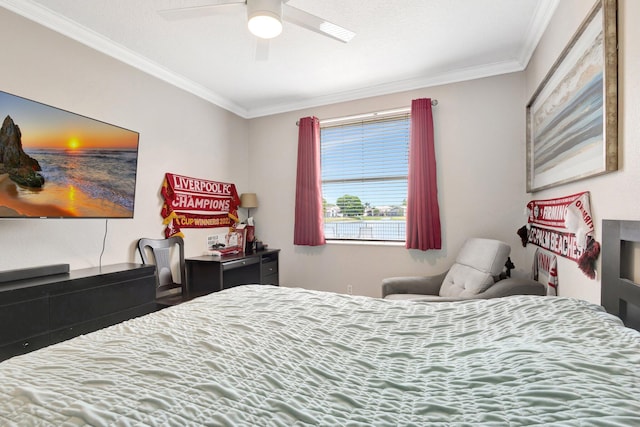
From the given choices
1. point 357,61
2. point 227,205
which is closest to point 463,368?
point 357,61

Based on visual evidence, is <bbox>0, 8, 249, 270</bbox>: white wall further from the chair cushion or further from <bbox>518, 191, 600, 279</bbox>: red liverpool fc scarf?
<bbox>518, 191, 600, 279</bbox>: red liverpool fc scarf

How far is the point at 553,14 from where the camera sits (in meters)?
2.15

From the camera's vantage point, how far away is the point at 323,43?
268 cm

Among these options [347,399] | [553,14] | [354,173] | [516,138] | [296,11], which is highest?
[553,14]

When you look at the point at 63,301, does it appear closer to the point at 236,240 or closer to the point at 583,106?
the point at 236,240

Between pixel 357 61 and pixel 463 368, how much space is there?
2868 millimetres

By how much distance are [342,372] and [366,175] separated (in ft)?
10.2

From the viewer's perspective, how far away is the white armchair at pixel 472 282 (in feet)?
7.37

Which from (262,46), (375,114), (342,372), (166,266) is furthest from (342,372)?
(375,114)

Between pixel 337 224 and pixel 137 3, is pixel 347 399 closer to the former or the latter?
pixel 137 3

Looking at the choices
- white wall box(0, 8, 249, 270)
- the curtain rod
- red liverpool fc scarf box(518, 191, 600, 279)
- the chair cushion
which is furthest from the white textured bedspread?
the curtain rod

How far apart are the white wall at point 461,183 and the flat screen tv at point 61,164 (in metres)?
2.19

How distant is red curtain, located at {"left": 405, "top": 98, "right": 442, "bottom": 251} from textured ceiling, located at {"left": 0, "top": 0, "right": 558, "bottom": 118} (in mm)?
406

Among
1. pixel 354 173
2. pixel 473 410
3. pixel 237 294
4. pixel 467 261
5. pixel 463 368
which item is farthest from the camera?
pixel 354 173
